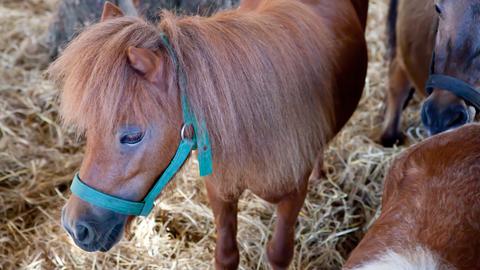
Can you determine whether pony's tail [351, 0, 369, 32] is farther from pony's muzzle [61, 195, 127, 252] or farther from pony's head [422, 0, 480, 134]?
pony's muzzle [61, 195, 127, 252]

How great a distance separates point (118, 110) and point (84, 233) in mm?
426

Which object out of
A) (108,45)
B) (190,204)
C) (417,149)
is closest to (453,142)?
(417,149)

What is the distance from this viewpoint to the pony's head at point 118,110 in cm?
173

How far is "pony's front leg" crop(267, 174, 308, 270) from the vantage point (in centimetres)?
241

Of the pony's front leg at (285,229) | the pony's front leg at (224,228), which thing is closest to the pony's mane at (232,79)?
the pony's front leg at (285,229)

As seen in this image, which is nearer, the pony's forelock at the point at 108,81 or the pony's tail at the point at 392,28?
the pony's forelock at the point at 108,81

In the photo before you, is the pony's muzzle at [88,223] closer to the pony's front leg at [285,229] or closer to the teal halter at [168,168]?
the teal halter at [168,168]

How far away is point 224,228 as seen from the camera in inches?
97.3

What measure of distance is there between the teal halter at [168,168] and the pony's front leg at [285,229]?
25.6 inches

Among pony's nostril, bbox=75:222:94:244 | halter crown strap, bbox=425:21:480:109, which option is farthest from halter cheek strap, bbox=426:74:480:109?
pony's nostril, bbox=75:222:94:244

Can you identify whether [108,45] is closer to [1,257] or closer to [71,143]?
[1,257]

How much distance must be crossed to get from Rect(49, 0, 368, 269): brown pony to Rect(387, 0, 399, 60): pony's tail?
5.46ft

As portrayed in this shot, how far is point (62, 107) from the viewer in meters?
1.88

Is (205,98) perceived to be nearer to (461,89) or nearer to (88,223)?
(88,223)
